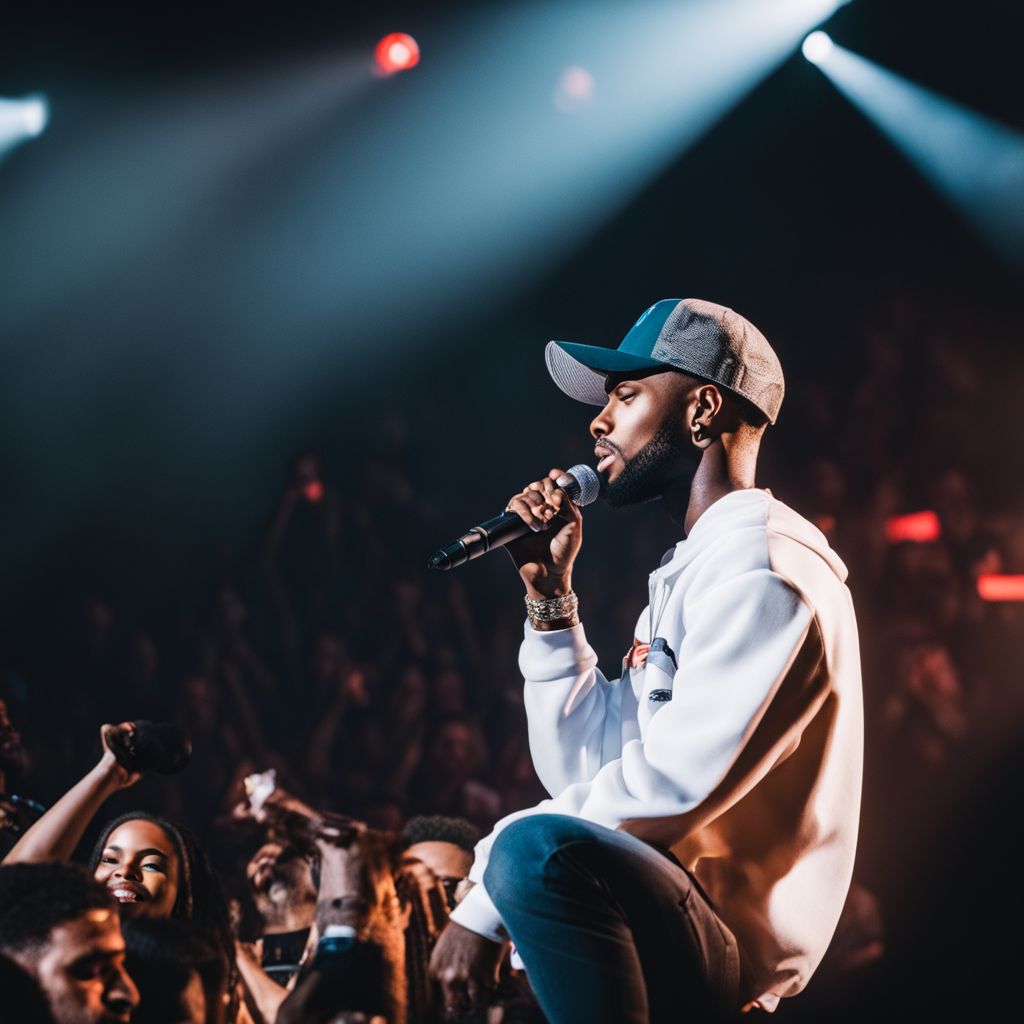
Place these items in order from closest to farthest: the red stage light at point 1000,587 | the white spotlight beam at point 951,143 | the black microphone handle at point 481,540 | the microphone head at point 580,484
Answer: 1. the black microphone handle at point 481,540
2. the microphone head at point 580,484
3. the red stage light at point 1000,587
4. the white spotlight beam at point 951,143

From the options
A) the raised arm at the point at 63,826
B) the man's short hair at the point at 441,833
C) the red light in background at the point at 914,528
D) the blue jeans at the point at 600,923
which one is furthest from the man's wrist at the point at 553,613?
the red light in background at the point at 914,528

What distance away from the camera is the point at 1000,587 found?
4.74 m

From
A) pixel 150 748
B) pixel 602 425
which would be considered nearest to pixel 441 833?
pixel 150 748

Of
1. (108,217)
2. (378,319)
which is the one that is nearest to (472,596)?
(378,319)

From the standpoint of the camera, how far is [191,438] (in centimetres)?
547

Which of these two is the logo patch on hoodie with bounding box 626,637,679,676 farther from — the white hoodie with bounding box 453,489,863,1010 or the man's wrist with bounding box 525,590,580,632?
the man's wrist with bounding box 525,590,580,632

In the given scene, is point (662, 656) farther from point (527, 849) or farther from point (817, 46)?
point (817, 46)

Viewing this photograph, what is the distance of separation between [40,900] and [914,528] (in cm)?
404

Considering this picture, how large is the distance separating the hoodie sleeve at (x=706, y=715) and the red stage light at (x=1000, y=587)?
3.51m

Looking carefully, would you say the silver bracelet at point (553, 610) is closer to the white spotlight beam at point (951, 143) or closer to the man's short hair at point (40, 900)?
the man's short hair at point (40, 900)

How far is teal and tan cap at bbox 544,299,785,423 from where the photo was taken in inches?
80.0

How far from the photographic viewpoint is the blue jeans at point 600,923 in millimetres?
1354

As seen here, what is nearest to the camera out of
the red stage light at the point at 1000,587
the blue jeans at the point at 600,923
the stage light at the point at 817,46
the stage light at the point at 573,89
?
the blue jeans at the point at 600,923

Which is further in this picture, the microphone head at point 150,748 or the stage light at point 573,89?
the stage light at point 573,89
